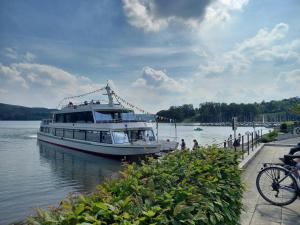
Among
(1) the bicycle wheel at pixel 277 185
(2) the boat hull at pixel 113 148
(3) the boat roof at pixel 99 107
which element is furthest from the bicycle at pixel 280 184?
(3) the boat roof at pixel 99 107

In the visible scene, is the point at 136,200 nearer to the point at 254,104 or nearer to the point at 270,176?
the point at 270,176

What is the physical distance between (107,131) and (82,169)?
547 centimetres

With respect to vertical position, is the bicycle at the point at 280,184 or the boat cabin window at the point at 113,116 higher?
the boat cabin window at the point at 113,116

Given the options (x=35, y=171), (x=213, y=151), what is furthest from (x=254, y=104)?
(x=213, y=151)

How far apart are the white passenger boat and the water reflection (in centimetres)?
108

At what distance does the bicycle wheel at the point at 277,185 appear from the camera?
548 centimetres

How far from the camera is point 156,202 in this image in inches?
92.4

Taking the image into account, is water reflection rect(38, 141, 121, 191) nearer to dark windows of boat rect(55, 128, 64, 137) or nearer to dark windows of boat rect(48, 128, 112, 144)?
dark windows of boat rect(48, 128, 112, 144)

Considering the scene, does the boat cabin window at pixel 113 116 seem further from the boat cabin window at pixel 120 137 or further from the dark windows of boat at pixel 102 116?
the boat cabin window at pixel 120 137

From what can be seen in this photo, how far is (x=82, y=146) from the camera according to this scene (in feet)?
106

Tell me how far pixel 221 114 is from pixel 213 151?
186 m

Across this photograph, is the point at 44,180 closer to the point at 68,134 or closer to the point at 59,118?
the point at 68,134

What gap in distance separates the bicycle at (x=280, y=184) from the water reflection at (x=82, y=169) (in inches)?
499

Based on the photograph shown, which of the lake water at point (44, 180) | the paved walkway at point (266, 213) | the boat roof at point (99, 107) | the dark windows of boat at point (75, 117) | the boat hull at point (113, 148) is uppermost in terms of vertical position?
the boat roof at point (99, 107)
